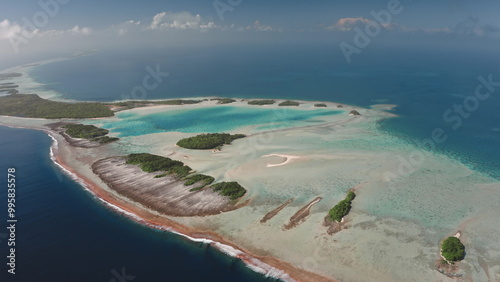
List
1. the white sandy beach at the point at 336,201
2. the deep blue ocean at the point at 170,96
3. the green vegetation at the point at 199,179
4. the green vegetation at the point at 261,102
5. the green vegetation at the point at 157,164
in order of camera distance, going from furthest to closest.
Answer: the green vegetation at the point at 261,102
the green vegetation at the point at 157,164
the green vegetation at the point at 199,179
the deep blue ocean at the point at 170,96
the white sandy beach at the point at 336,201

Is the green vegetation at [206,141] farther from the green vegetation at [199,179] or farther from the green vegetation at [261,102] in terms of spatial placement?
the green vegetation at [261,102]

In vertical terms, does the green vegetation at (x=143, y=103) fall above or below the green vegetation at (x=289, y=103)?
above

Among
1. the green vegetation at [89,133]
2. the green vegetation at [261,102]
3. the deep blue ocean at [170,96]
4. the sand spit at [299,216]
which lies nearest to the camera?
the deep blue ocean at [170,96]

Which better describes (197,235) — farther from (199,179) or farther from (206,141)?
(206,141)

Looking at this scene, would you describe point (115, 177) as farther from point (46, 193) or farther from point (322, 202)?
point (322, 202)

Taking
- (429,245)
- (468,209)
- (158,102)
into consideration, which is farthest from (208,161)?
(158,102)

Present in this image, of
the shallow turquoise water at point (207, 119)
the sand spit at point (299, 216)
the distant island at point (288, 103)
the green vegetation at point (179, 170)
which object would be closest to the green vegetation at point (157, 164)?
the green vegetation at point (179, 170)
